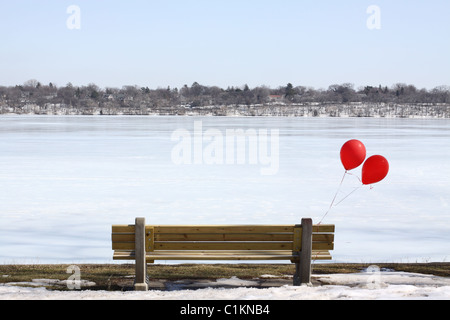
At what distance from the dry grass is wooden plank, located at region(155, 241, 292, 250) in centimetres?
63

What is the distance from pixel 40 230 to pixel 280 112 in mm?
126889

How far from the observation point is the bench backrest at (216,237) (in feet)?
19.3

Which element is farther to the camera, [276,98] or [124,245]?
[276,98]

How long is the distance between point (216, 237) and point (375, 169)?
2552mm

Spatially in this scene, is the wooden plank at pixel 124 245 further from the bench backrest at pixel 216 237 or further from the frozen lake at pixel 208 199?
the frozen lake at pixel 208 199

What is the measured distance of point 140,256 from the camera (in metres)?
5.85

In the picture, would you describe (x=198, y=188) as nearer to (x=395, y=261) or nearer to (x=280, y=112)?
(x=395, y=261)

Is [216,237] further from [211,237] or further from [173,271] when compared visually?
[173,271]

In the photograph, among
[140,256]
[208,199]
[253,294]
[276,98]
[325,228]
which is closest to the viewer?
[253,294]

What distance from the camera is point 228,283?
20.4ft

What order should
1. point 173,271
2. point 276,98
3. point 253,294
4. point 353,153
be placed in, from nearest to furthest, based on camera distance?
point 253,294
point 173,271
point 353,153
point 276,98

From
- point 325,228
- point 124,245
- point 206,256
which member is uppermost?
point 325,228

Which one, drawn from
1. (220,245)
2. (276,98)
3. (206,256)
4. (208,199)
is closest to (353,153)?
(220,245)

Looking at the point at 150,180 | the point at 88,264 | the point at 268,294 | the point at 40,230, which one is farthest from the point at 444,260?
the point at 150,180
